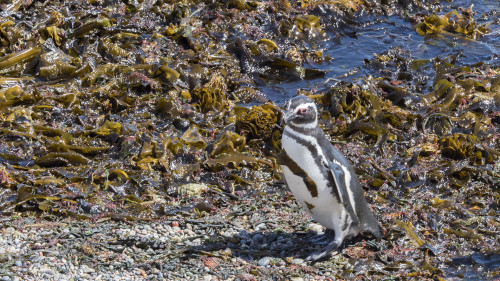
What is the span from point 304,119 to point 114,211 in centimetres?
203

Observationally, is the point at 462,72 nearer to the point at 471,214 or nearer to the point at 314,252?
the point at 471,214

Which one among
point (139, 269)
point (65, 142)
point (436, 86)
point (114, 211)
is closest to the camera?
point (139, 269)

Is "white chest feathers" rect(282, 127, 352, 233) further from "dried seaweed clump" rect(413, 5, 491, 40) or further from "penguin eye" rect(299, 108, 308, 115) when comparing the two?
"dried seaweed clump" rect(413, 5, 491, 40)

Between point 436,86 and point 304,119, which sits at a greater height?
point 304,119

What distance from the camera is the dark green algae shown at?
583 cm

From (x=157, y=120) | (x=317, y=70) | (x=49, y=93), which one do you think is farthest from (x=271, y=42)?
(x=49, y=93)

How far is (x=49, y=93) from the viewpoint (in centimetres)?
753

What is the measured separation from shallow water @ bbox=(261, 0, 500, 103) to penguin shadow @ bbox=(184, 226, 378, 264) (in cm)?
358

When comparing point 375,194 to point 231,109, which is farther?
point 231,109

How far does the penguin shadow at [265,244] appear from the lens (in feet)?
17.2

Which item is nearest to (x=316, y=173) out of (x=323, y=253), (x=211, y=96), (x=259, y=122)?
(x=323, y=253)

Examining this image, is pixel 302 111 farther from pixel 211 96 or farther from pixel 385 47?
pixel 385 47

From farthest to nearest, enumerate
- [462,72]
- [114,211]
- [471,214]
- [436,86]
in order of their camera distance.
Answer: [462,72], [436,86], [471,214], [114,211]

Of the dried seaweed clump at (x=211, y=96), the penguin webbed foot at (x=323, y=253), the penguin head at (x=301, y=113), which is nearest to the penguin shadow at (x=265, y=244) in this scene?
the penguin webbed foot at (x=323, y=253)
